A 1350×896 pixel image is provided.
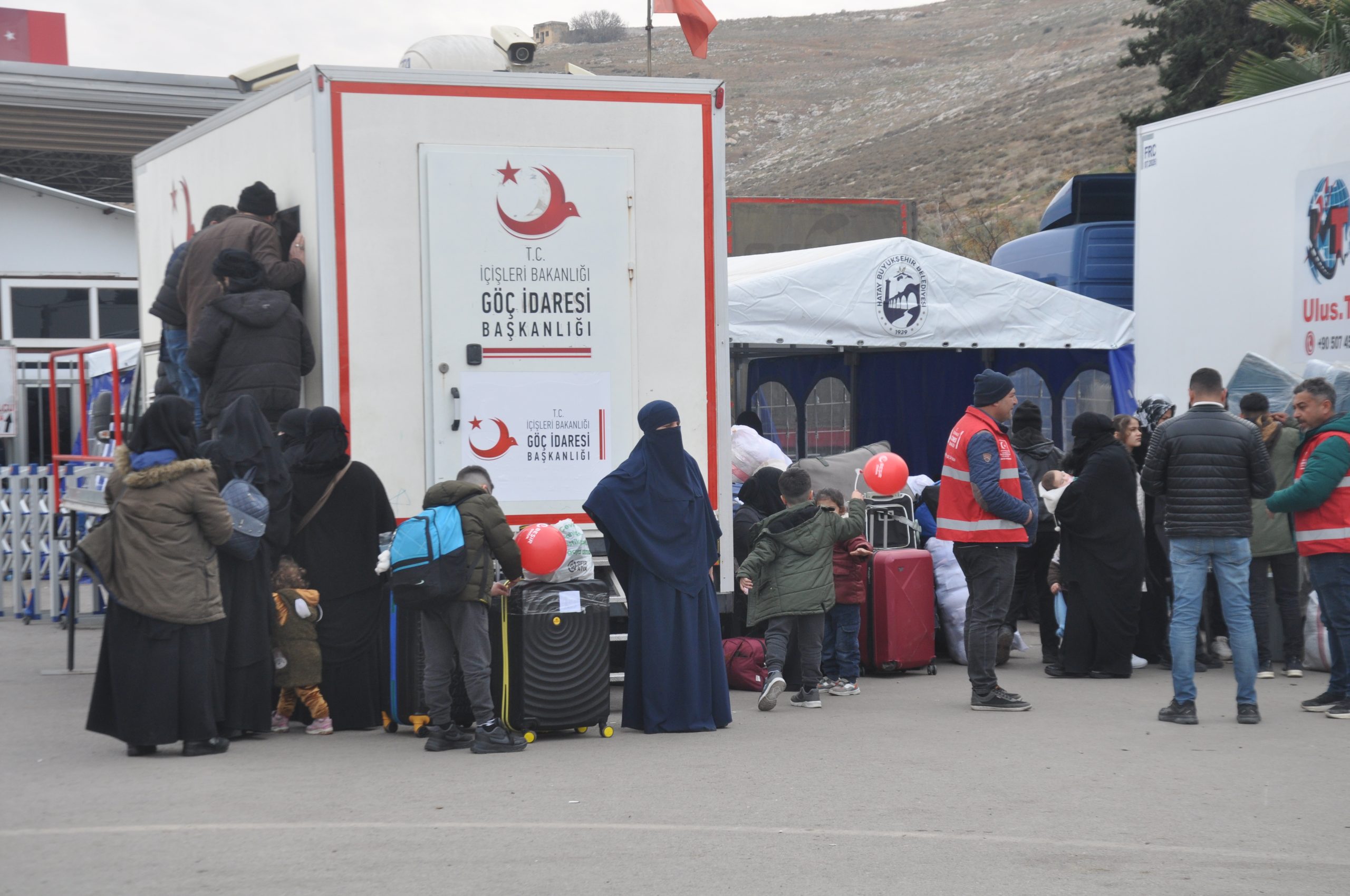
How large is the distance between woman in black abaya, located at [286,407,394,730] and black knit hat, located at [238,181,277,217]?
1.25m

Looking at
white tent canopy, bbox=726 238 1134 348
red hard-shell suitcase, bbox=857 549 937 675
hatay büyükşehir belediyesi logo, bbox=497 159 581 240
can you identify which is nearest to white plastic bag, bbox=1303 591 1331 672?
red hard-shell suitcase, bbox=857 549 937 675

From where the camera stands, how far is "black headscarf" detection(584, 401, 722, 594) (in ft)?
23.7

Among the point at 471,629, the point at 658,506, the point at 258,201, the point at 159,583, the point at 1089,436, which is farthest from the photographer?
the point at 1089,436

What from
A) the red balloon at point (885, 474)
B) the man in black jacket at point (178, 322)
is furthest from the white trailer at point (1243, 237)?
the man in black jacket at point (178, 322)

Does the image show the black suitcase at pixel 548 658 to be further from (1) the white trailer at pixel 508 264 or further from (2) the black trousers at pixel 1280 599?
(2) the black trousers at pixel 1280 599

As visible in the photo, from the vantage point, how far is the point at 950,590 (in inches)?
386

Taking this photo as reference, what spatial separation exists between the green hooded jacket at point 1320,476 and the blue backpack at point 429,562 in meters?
4.37

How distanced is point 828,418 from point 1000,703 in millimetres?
6894

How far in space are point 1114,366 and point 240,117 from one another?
27.4 feet

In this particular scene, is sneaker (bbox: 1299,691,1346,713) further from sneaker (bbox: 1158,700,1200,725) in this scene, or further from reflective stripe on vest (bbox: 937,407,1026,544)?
reflective stripe on vest (bbox: 937,407,1026,544)

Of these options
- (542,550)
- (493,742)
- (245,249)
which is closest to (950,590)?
(542,550)

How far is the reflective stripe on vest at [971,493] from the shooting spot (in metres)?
7.92

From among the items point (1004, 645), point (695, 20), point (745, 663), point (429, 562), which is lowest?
point (1004, 645)

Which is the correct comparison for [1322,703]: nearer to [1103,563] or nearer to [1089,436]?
[1103,563]
